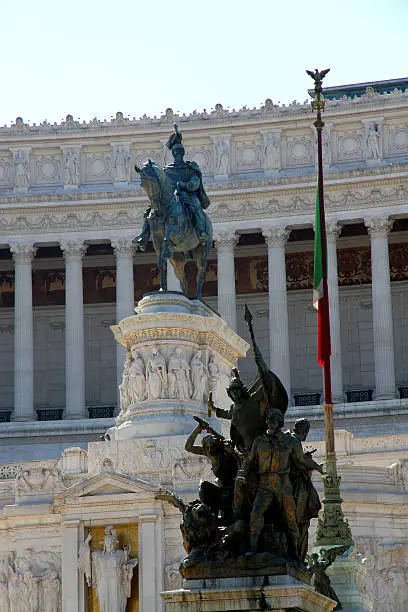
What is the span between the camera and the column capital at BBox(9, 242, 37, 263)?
69875 millimetres

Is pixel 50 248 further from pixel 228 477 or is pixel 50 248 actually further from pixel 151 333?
pixel 228 477

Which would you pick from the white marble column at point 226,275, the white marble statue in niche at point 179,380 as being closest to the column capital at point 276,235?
the white marble column at point 226,275

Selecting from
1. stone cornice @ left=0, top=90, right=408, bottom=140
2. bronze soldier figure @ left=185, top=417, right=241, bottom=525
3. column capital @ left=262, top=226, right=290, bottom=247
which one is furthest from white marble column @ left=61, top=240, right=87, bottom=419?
bronze soldier figure @ left=185, top=417, right=241, bottom=525

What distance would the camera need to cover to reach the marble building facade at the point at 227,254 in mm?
67062

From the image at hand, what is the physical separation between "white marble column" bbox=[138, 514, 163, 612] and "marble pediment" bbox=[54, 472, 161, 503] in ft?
2.04

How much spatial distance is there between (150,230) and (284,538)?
24.9m

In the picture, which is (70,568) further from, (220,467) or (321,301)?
(220,467)

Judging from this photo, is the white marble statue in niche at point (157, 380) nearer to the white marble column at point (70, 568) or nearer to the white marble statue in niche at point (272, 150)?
the white marble column at point (70, 568)

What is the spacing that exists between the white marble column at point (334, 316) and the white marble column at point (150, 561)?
26105mm

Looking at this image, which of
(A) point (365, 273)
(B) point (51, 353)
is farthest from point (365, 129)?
(B) point (51, 353)

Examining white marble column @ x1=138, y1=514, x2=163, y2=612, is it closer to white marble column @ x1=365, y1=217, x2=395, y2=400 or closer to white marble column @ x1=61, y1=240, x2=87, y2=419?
white marble column @ x1=365, y1=217, x2=395, y2=400

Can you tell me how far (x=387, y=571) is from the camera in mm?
40438

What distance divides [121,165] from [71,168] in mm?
2175

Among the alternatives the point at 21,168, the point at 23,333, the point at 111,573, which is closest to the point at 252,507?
the point at 111,573
